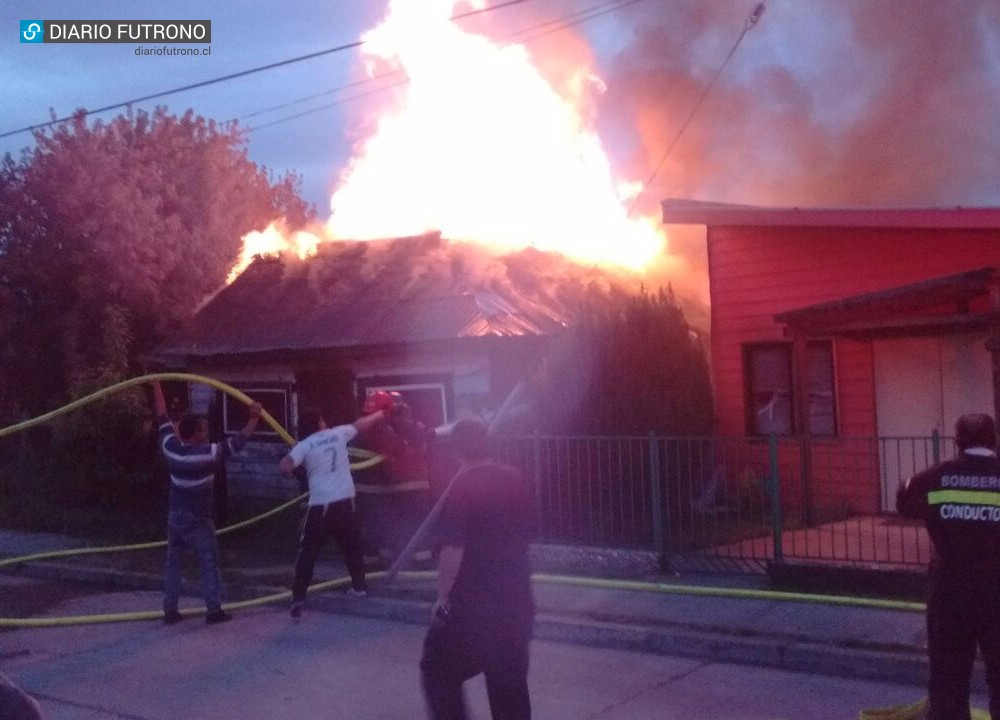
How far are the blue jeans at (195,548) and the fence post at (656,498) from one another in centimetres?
386

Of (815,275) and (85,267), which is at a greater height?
(85,267)

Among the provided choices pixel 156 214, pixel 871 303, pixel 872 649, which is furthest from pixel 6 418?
pixel 872 649

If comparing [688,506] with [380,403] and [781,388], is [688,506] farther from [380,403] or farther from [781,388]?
[781,388]

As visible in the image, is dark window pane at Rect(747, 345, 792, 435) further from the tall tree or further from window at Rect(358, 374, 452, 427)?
the tall tree

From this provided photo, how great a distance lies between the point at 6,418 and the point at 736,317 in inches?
557

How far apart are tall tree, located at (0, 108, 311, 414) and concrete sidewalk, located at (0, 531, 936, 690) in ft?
30.2

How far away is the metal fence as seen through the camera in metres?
9.48

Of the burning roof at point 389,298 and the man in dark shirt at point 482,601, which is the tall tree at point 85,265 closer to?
the burning roof at point 389,298

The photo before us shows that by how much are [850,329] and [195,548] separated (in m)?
7.51

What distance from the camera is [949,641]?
476 centimetres

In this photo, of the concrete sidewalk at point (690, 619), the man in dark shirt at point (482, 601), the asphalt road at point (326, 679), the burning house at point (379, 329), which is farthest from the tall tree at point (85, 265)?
the man in dark shirt at point (482, 601)

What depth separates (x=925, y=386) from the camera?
12375mm

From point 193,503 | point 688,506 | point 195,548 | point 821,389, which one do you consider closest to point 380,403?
point 193,503

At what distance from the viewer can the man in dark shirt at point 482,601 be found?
14.5 ft
